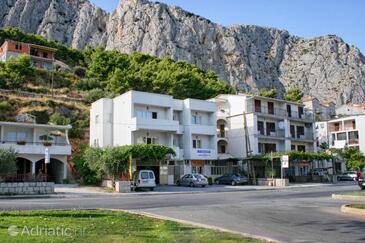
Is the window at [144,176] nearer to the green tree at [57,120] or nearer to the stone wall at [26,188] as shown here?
the stone wall at [26,188]

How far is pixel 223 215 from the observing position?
1416 centimetres

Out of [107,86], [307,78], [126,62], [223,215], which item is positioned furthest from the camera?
[307,78]

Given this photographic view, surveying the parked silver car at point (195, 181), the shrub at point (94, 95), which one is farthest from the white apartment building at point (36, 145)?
the shrub at point (94, 95)

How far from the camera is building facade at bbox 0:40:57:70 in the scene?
3366 inches

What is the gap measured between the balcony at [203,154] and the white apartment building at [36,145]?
46.7 ft

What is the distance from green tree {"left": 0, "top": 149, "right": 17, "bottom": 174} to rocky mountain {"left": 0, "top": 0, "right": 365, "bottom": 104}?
97896 millimetres

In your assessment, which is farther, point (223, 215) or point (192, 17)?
point (192, 17)

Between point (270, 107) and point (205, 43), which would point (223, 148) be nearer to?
point (270, 107)

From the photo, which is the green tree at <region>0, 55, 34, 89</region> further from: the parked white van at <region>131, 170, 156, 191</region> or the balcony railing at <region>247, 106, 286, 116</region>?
the parked white van at <region>131, 170, 156, 191</region>

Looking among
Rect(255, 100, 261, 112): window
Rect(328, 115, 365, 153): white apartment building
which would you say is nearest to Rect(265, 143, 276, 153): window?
Rect(255, 100, 261, 112): window

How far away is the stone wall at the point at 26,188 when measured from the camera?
88.9 feet

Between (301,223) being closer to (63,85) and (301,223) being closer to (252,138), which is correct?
(252,138)

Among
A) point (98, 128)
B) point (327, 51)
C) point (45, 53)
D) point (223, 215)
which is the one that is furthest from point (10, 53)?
point (327, 51)

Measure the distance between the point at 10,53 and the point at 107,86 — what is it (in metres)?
26.2
